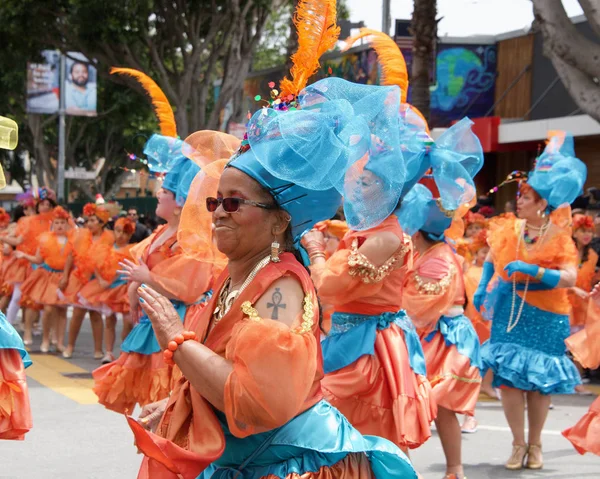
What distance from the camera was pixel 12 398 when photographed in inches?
197

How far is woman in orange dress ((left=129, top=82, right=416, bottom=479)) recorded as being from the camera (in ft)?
9.21

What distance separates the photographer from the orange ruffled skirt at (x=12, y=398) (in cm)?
497

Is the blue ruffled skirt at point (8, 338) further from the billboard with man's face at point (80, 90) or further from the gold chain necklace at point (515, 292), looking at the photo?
the billboard with man's face at point (80, 90)

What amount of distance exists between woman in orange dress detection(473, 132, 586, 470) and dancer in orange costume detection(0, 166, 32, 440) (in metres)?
3.63

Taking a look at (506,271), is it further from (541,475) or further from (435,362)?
(541,475)

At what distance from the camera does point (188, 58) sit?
739 inches

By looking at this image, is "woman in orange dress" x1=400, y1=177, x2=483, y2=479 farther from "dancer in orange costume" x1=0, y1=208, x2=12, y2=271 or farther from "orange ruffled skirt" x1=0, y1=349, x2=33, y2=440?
"dancer in orange costume" x1=0, y1=208, x2=12, y2=271

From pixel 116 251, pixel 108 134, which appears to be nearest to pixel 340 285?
pixel 116 251

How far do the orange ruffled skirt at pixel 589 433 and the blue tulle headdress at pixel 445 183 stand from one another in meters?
1.50

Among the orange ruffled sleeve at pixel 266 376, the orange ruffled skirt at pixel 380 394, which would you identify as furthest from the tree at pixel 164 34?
the orange ruffled sleeve at pixel 266 376

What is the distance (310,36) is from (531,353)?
4379 millimetres

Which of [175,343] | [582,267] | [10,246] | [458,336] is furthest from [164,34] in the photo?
[175,343]

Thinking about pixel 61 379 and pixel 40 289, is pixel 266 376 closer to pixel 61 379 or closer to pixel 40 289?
pixel 61 379

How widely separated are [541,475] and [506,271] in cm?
151
